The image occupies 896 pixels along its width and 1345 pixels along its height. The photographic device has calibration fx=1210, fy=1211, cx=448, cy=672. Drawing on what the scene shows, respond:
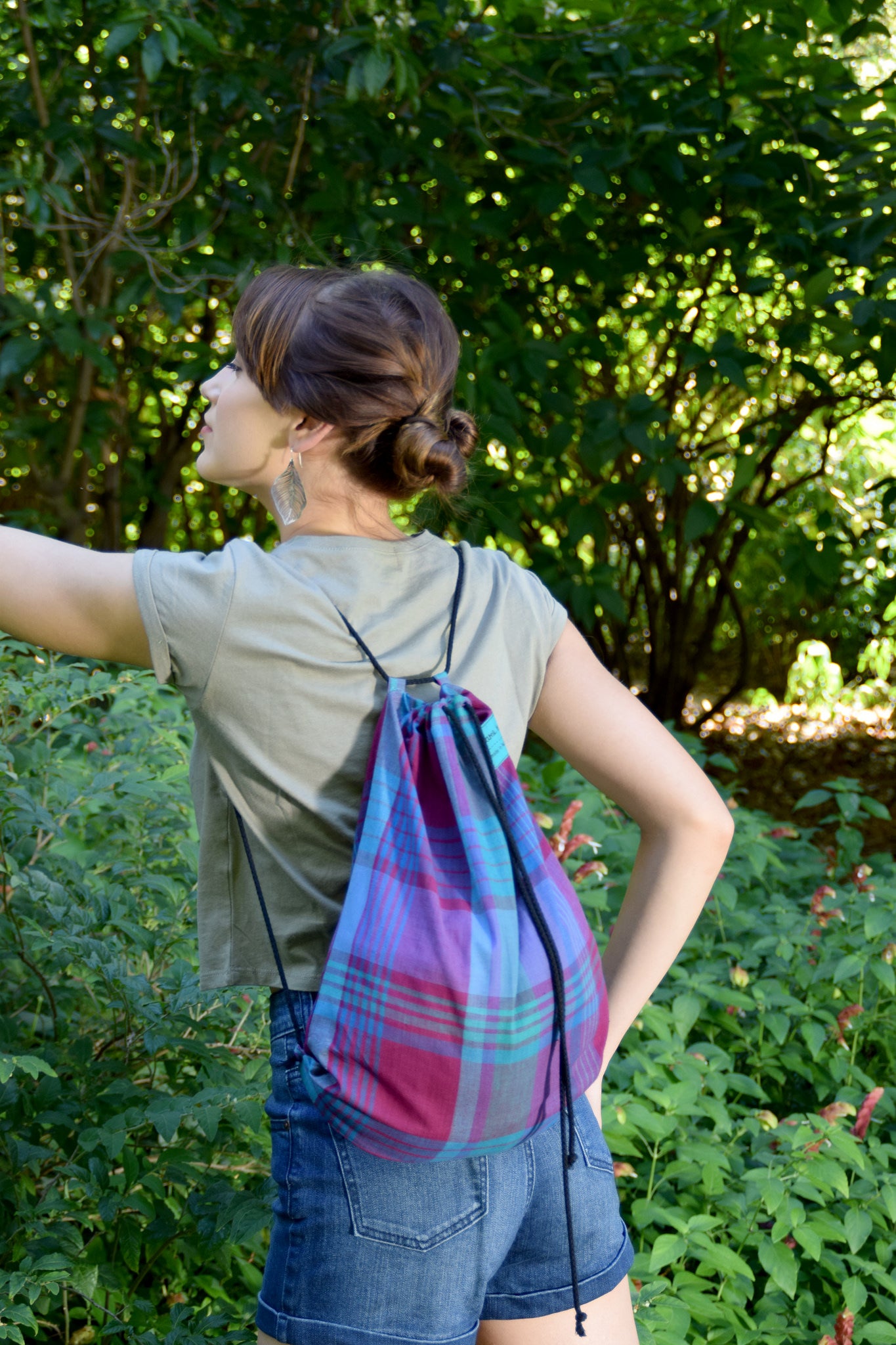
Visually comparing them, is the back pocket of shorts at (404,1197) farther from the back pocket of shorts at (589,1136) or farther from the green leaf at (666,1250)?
the green leaf at (666,1250)

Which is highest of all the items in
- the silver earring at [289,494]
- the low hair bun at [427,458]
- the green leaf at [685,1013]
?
the low hair bun at [427,458]

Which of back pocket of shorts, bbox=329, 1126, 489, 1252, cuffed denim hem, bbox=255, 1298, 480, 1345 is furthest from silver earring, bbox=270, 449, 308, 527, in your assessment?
cuffed denim hem, bbox=255, 1298, 480, 1345

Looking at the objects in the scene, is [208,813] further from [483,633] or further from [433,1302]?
[433,1302]

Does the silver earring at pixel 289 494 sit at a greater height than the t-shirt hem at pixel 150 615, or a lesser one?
greater

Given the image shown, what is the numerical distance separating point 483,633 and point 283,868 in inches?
10.5

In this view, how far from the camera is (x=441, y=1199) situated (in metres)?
0.94

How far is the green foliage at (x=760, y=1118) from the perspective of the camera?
1848 mm

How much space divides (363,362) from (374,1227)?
2.27 feet

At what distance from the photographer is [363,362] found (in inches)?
40.2

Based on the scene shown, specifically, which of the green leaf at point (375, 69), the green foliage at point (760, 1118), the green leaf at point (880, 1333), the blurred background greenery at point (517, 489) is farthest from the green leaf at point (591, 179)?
the green leaf at point (880, 1333)

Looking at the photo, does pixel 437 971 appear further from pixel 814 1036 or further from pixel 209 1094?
pixel 814 1036

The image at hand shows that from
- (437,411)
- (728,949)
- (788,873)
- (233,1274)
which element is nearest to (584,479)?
(788,873)

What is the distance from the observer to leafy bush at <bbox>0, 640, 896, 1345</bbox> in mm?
1558

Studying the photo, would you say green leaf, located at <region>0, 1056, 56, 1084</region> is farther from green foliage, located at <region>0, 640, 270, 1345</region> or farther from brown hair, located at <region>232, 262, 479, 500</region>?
brown hair, located at <region>232, 262, 479, 500</region>
